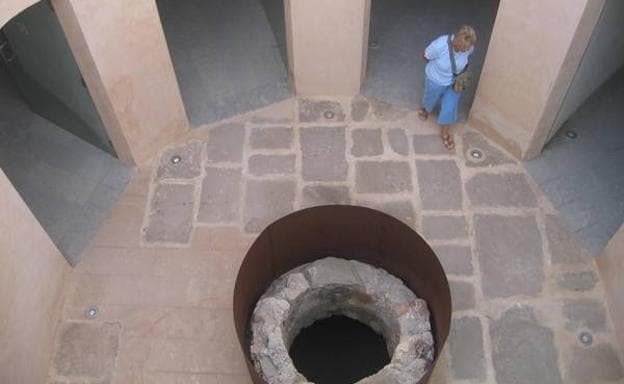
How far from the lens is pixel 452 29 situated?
8.05 meters

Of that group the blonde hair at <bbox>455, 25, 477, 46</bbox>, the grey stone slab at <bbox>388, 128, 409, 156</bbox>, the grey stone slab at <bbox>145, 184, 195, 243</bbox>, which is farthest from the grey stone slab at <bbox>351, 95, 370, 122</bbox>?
the grey stone slab at <bbox>145, 184, 195, 243</bbox>

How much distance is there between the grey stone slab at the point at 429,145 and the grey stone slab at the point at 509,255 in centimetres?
88

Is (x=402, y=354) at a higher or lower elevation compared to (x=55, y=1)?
lower

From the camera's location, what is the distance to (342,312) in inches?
246

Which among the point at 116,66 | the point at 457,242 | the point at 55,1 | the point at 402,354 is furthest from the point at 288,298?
the point at 55,1

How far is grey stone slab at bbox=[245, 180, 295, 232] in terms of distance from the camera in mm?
6527

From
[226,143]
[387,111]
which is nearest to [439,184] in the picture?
[387,111]

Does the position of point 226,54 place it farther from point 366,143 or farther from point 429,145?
point 429,145

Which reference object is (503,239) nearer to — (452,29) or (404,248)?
(404,248)

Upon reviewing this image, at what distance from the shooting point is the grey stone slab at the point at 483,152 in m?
6.91

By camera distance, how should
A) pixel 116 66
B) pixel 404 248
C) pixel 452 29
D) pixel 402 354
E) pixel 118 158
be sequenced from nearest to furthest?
1. pixel 402 354
2. pixel 404 248
3. pixel 116 66
4. pixel 118 158
5. pixel 452 29

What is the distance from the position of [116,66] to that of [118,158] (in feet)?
4.27

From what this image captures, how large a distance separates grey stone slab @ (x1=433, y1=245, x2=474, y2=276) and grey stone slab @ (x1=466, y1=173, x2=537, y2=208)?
0.56 metres

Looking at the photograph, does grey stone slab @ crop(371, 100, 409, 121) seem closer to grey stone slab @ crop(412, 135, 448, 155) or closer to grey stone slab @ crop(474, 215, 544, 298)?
grey stone slab @ crop(412, 135, 448, 155)
